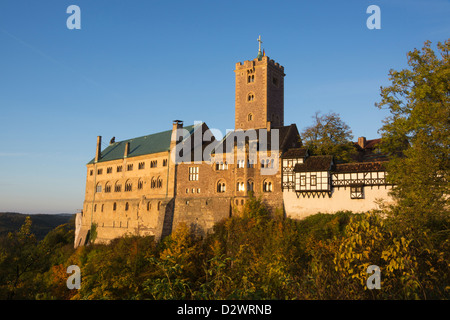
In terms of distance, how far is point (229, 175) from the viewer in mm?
47031

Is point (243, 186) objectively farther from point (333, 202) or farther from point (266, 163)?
point (333, 202)

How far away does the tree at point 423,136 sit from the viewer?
2206cm

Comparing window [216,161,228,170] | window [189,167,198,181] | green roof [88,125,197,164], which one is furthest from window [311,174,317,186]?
green roof [88,125,197,164]

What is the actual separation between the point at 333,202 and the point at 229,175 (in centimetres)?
1424

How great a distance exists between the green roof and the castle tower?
8700mm

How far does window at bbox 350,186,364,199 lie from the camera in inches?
1467

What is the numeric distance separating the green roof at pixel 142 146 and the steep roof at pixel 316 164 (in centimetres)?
2178

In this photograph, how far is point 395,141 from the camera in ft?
92.8

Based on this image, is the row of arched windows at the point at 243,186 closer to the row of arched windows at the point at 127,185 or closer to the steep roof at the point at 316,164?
the steep roof at the point at 316,164

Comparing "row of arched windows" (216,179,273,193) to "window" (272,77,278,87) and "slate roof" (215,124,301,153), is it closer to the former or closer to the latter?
"slate roof" (215,124,301,153)

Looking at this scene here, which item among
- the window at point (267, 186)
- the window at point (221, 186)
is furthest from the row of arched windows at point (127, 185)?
the window at point (267, 186)

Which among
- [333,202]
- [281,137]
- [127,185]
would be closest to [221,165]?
[281,137]
